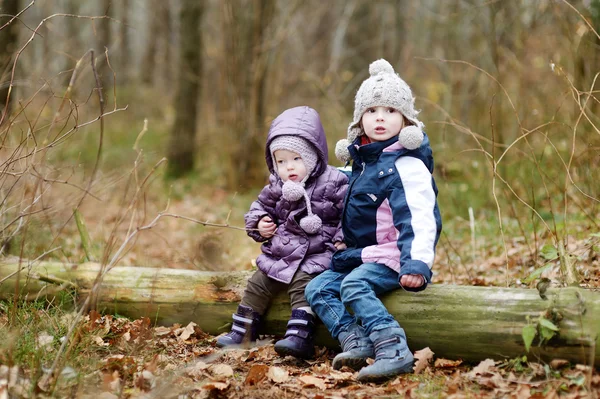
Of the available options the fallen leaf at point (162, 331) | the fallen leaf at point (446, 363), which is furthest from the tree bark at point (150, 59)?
the fallen leaf at point (446, 363)

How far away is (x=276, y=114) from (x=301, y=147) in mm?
8199

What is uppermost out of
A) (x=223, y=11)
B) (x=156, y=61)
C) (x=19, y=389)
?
(x=156, y=61)

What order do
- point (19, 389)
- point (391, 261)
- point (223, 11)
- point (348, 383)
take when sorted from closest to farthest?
point (19, 389) → point (348, 383) → point (391, 261) → point (223, 11)

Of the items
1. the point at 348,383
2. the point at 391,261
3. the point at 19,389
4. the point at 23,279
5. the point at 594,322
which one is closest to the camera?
the point at 19,389

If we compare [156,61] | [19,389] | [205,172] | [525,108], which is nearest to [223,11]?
[205,172]

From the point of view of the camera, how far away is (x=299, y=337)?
12.9ft

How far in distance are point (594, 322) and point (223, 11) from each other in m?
9.55

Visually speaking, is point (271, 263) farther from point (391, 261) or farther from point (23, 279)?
point (23, 279)

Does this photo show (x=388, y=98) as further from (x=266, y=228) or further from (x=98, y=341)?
(x=98, y=341)

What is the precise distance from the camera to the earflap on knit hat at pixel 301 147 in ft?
13.5

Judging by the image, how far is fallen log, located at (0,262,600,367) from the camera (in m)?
3.31

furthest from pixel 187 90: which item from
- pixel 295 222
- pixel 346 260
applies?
pixel 346 260

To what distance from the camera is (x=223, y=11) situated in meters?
11.3

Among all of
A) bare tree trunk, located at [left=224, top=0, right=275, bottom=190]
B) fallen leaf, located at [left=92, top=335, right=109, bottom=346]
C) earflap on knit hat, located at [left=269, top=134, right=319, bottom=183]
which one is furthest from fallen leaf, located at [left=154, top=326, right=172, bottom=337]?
bare tree trunk, located at [left=224, top=0, right=275, bottom=190]
